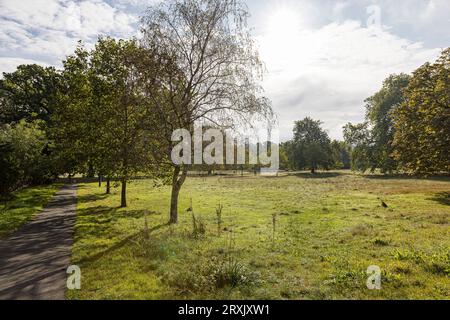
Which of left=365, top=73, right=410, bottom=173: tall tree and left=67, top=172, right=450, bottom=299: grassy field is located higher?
left=365, top=73, right=410, bottom=173: tall tree

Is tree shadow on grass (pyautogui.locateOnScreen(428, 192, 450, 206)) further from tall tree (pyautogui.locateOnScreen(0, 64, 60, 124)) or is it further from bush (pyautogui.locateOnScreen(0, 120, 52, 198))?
tall tree (pyautogui.locateOnScreen(0, 64, 60, 124))

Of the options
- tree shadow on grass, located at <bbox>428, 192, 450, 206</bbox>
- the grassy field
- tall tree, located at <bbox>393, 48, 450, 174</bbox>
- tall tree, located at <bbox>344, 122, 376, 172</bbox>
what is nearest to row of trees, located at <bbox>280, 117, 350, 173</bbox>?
Answer: tall tree, located at <bbox>344, 122, 376, 172</bbox>

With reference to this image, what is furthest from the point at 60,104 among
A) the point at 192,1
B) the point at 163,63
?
the point at 192,1

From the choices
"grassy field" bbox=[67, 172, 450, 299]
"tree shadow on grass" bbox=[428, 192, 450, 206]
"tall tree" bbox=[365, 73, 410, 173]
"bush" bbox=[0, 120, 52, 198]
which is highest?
"tall tree" bbox=[365, 73, 410, 173]

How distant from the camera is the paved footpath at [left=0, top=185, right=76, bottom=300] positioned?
812 centimetres

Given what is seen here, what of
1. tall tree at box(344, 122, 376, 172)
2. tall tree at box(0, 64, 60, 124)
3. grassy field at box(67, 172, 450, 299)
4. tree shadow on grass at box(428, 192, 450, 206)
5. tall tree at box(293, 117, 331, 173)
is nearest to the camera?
grassy field at box(67, 172, 450, 299)

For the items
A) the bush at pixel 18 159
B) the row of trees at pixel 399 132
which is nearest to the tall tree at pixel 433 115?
the row of trees at pixel 399 132

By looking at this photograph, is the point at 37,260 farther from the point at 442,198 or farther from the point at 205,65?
the point at 442,198

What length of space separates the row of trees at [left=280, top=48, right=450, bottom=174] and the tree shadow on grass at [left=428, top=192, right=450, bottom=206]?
159 inches

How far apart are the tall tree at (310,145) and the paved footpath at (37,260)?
72.0 m

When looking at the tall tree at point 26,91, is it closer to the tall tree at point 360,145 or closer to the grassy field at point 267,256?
the grassy field at point 267,256

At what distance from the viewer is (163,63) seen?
16.1 m
